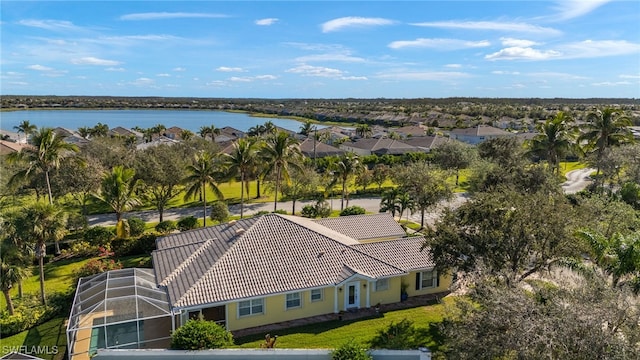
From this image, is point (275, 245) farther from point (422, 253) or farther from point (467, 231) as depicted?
point (467, 231)

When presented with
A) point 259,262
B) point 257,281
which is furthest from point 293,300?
point 259,262

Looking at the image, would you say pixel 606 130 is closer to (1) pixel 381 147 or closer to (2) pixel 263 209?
(2) pixel 263 209

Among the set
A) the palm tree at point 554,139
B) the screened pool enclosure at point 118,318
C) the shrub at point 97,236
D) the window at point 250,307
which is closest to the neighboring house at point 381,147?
the palm tree at point 554,139

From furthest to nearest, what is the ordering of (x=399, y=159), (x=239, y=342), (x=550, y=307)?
(x=399, y=159)
(x=239, y=342)
(x=550, y=307)

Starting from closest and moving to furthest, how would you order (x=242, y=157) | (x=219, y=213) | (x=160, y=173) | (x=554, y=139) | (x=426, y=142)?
(x=219, y=213)
(x=242, y=157)
(x=160, y=173)
(x=554, y=139)
(x=426, y=142)

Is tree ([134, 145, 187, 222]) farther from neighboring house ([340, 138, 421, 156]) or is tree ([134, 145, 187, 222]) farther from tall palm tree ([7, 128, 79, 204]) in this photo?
neighboring house ([340, 138, 421, 156])

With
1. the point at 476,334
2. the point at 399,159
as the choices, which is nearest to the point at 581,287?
the point at 476,334

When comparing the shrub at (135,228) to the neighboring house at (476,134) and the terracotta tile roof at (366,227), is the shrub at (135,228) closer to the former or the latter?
the terracotta tile roof at (366,227)
